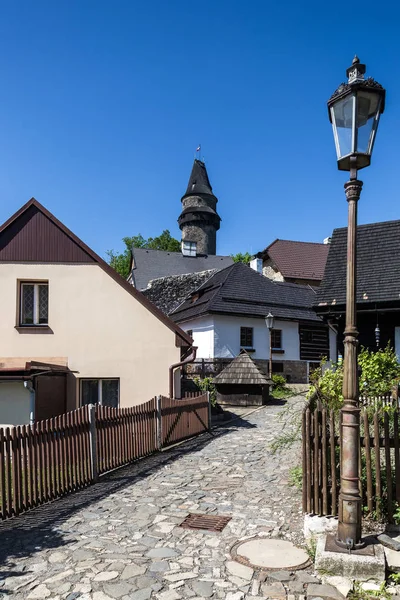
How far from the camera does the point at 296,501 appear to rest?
709 cm

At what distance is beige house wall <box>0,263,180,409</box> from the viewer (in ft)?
46.3

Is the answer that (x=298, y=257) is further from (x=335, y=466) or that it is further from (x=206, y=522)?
(x=335, y=466)

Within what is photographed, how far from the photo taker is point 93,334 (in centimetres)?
1423

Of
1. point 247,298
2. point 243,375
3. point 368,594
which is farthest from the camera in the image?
point 247,298

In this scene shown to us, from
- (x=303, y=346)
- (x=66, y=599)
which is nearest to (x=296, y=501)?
(x=66, y=599)

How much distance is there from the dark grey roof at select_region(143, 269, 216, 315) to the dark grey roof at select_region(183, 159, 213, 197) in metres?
25.9

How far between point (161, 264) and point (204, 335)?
19953 millimetres

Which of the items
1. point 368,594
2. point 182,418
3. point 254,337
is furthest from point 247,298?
point 368,594

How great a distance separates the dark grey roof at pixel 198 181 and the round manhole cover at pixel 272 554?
59.5 meters

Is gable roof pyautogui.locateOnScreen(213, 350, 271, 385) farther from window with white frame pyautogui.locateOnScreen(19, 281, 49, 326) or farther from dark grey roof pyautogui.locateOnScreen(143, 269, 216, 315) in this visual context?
dark grey roof pyautogui.locateOnScreen(143, 269, 216, 315)

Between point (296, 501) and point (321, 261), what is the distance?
38.8 meters

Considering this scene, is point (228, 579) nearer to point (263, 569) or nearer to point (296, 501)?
point (263, 569)

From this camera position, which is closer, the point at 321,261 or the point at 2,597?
the point at 2,597

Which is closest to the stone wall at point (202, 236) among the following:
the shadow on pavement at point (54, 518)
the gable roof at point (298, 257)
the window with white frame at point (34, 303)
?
the gable roof at point (298, 257)
